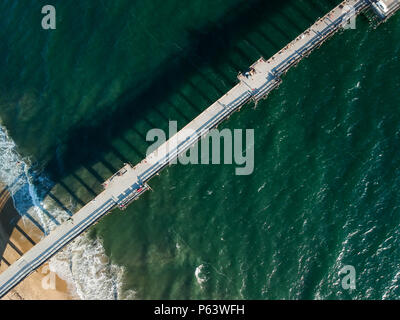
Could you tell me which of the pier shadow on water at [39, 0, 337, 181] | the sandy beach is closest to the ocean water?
the pier shadow on water at [39, 0, 337, 181]

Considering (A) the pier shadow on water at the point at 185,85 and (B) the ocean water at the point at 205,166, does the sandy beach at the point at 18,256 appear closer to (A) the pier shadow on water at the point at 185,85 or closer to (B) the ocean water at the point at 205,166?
(B) the ocean water at the point at 205,166

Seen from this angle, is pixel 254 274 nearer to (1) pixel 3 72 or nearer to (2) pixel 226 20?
(2) pixel 226 20

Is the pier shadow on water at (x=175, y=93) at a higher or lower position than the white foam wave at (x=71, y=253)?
higher

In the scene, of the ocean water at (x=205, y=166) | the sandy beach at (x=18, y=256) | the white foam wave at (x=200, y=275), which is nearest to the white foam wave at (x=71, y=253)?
the ocean water at (x=205, y=166)

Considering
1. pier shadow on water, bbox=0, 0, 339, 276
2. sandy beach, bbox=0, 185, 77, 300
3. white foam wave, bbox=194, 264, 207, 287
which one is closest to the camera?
white foam wave, bbox=194, 264, 207, 287

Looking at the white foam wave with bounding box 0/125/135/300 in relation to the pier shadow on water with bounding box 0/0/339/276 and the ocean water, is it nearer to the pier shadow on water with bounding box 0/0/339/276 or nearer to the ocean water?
the ocean water

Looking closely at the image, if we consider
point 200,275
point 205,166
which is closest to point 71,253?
point 200,275
